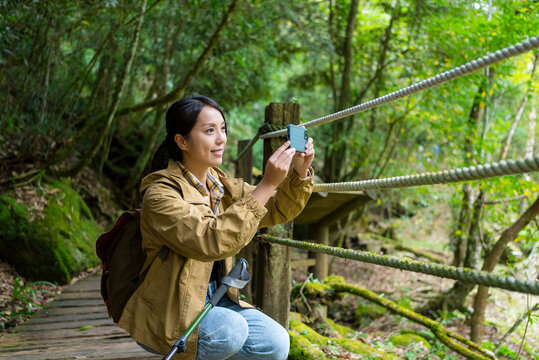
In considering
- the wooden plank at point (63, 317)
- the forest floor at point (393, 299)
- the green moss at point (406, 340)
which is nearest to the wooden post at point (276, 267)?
the forest floor at point (393, 299)

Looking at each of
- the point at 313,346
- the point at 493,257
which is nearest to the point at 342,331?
the point at 493,257

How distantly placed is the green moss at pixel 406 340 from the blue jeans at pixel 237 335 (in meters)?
3.35

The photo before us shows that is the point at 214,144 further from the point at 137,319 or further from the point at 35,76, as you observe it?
the point at 35,76

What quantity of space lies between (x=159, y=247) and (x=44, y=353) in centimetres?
180

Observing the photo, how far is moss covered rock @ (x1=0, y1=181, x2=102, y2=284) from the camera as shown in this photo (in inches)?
212

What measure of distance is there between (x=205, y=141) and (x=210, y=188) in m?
0.27

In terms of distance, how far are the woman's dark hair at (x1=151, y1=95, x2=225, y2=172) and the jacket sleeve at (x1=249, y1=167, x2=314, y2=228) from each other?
0.46m

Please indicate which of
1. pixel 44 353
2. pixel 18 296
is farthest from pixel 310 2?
pixel 44 353

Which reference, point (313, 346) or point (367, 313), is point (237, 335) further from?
point (367, 313)

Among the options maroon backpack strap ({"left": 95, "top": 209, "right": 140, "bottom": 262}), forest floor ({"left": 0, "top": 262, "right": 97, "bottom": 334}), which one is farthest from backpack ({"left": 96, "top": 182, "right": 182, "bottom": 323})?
forest floor ({"left": 0, "top": 262, "right": 97, "bottom": 334})

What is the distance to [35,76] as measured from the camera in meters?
6.20

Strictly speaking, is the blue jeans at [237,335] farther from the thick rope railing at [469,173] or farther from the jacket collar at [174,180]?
the thick rope railing at [469,173]

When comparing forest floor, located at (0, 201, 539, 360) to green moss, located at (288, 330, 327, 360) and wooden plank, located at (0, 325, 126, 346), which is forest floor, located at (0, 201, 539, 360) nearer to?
wooden plank, located at (0, 325, 126, 346)

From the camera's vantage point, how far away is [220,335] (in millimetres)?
1703
